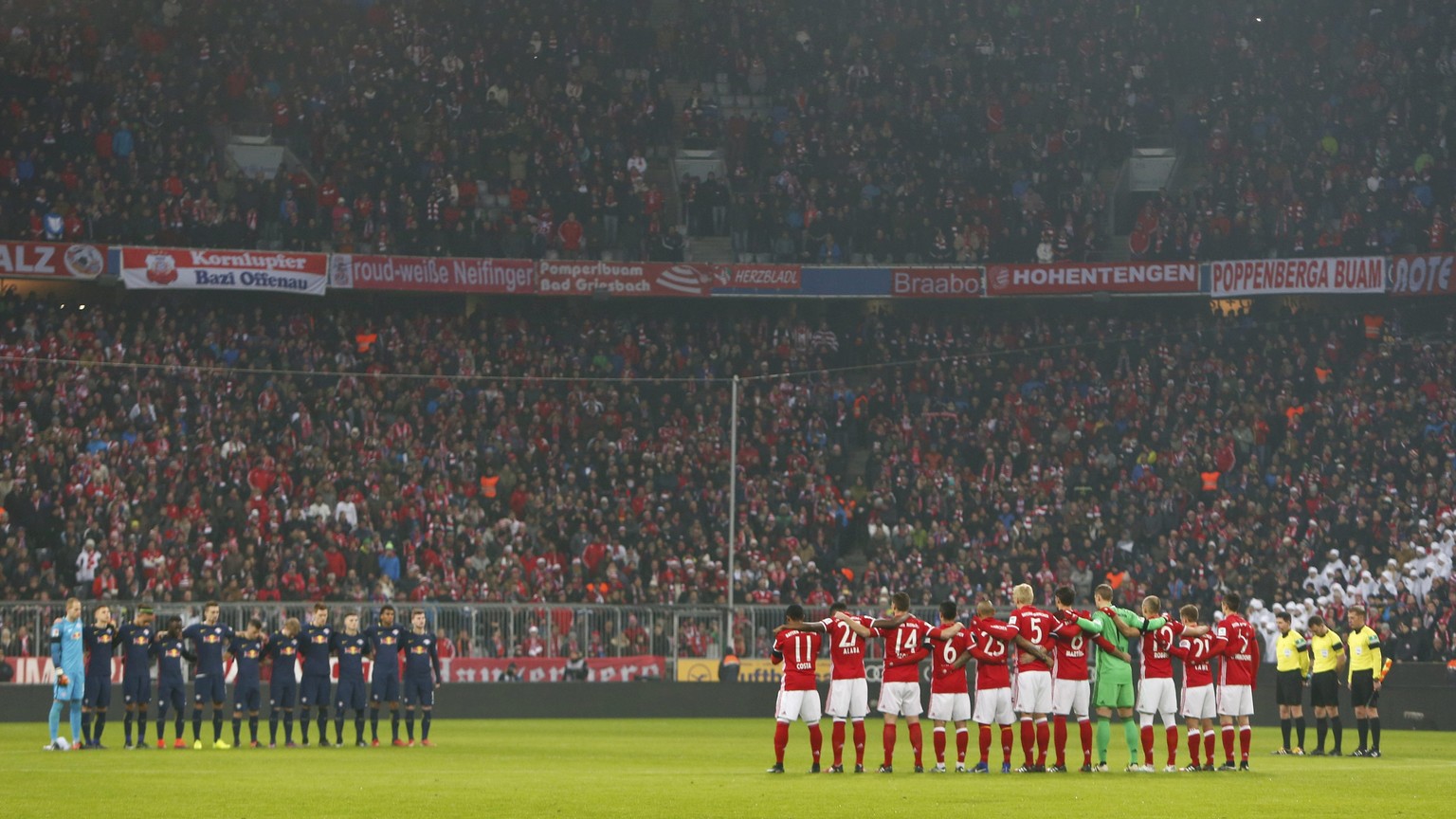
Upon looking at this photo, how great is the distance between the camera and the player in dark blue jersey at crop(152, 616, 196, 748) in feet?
88.7

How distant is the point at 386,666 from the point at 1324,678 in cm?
1373

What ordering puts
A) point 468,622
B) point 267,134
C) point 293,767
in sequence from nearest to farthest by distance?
point 293,767, point 468,622, point 267,134

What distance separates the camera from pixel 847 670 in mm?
21781

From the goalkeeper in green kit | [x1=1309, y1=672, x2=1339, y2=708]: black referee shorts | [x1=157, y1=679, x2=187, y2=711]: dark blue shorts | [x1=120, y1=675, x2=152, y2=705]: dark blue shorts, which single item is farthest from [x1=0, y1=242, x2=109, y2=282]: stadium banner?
the goalkeeper in green kit

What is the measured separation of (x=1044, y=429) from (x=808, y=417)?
19.8 feet

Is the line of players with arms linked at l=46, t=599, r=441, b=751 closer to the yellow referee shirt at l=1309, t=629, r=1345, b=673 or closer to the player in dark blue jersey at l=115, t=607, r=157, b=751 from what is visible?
the player in dark blue jersey at l=115, t=607, r=157, b=751

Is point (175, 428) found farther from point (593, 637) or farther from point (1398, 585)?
point (1398, 585)

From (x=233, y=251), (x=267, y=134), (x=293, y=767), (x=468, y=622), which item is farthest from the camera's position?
(x=267, y=134)

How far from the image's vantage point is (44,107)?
4856 centimetres

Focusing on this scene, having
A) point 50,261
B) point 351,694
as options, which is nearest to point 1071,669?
Result: point 351,694

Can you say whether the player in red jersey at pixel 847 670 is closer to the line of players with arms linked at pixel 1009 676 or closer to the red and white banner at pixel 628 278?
the line of players with arms linked at pixel 1009 676

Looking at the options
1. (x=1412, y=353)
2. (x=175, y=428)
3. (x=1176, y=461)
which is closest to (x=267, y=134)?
(x=175, y=428)

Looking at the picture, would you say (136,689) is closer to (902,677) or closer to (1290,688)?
(902,677)

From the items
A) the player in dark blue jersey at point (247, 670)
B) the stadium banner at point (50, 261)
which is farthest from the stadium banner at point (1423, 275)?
the stadium banner at point (50, 261)
